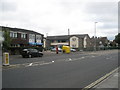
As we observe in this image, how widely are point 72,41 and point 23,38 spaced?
37004 millimetres

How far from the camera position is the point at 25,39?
199 ft

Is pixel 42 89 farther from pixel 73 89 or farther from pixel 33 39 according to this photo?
pixel 33 39

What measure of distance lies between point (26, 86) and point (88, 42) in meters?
91.3

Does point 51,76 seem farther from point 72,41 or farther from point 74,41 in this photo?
point 72,41

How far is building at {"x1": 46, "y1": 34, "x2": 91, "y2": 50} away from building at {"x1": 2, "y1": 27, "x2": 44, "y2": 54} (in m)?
26.9

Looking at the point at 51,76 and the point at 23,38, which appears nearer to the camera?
the point at 51,76

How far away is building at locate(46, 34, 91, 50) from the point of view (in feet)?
300

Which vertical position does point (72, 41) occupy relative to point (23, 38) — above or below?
below

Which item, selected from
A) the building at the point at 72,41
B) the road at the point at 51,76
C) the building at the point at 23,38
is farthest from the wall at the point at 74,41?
the road at the point at 51,76

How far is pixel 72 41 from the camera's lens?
305 ft

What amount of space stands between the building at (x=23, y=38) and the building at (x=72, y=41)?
26943 mm

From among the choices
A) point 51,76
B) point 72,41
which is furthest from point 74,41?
point 51,76

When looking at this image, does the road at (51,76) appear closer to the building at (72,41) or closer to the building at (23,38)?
the building at (23,38)

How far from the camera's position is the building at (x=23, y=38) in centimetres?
5543
